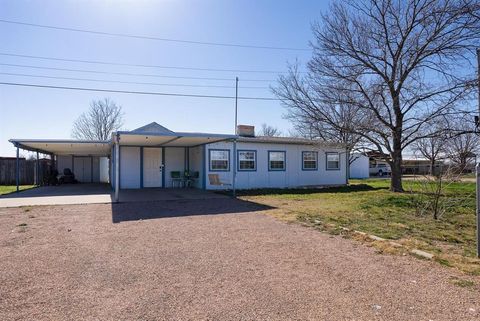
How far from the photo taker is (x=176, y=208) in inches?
425

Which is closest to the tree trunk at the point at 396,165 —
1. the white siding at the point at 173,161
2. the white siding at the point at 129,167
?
the white siding at the point at 173,161

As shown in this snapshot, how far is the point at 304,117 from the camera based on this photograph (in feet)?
59.9

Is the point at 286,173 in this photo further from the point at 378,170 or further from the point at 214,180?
the point at 378,170

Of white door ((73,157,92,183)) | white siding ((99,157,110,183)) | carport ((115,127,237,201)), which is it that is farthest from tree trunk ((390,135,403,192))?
white door ((73,157,92,183))

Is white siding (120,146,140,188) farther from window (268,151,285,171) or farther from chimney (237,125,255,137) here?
window (268,151,285,171)

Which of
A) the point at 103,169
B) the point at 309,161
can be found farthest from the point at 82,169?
the point at 309,161

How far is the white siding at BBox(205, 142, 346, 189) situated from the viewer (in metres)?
18.1

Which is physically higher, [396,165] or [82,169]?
[396,165]

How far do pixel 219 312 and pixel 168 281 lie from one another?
1.09 m

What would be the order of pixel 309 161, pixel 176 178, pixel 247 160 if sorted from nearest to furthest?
pixel 247 160 → pixel 176 178 → pixel 309 161

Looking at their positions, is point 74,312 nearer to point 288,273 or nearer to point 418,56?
point 288,273

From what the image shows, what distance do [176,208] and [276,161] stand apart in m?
9.49

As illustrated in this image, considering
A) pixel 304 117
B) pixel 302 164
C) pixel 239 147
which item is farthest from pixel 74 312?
pixel 302 164

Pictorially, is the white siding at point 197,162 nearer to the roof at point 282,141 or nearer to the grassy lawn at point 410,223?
the roof at point 282,141
